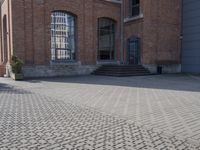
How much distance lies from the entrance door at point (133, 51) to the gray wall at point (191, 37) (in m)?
4.20

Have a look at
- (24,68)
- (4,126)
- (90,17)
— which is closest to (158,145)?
(4,126)

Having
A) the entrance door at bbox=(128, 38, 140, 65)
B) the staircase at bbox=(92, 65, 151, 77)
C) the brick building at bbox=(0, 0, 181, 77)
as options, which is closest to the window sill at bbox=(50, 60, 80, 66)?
the brick building at bbox=(0, 0, 181, 77)

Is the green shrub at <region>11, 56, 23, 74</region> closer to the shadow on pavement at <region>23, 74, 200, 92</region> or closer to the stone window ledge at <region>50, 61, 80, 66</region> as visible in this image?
the shadow on pavement at <region>23, 74, 200, 92</region>

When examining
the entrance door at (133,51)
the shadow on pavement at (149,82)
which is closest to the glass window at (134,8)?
the entrance door at (133,51)

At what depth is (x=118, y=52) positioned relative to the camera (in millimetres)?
22375

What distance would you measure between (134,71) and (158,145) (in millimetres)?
15273

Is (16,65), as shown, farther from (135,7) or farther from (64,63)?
(135,7)

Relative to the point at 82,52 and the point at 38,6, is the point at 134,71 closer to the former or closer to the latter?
the point at 82,52

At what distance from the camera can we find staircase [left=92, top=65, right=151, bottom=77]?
61.0 ft

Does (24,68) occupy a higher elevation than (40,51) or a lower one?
lower

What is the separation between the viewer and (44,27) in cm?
1800

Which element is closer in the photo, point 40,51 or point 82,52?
point 40,51

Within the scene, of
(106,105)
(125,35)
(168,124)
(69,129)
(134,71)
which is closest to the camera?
(69,129)

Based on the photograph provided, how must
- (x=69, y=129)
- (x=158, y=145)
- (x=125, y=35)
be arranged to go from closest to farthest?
(x=158, y=145) < (x=69, y=129) < (x=125, y=35)
